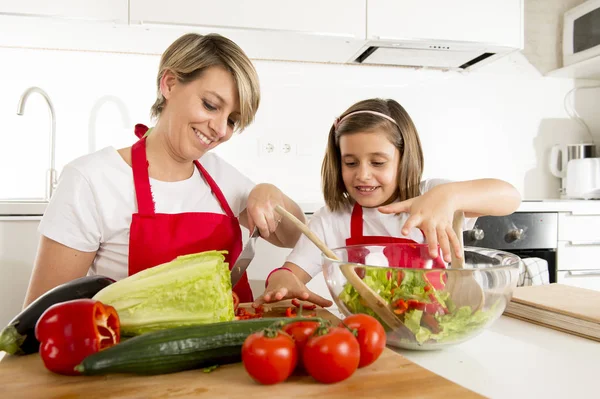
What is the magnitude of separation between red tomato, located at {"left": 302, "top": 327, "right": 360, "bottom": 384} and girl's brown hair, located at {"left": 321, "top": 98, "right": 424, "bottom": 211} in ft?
2.84

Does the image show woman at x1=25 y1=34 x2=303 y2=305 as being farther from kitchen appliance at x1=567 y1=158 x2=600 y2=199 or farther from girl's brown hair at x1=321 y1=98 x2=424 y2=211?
kitchen appliance at x1=567 y1=158 x2=600 y2=199

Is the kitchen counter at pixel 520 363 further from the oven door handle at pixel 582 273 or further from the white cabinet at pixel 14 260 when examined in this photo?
the oven door handle at pixel 582 273

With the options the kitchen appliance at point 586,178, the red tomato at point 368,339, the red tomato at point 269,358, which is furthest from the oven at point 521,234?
the red tomato at point 269,358

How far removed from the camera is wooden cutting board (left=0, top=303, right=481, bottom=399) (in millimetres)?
564

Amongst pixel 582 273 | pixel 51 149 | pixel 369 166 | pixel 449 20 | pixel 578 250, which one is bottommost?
pixel 582 273

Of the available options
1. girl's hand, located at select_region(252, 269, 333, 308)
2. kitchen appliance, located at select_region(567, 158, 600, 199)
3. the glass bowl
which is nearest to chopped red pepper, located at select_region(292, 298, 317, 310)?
girl's hand, located at select_region(252, 269, 333, 308)

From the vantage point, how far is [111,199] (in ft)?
3.97

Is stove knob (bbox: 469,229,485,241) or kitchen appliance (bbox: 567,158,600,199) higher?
kitchen appliance (bbox: 567,158,600,199)

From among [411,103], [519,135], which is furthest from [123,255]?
[519,135]

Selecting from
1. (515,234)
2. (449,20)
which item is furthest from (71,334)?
(449,20)

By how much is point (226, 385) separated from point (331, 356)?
5.3 inches

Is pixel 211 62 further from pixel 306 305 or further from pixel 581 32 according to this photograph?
pixel 581 32

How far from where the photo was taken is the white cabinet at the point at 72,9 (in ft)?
6.42

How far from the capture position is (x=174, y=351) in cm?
61
